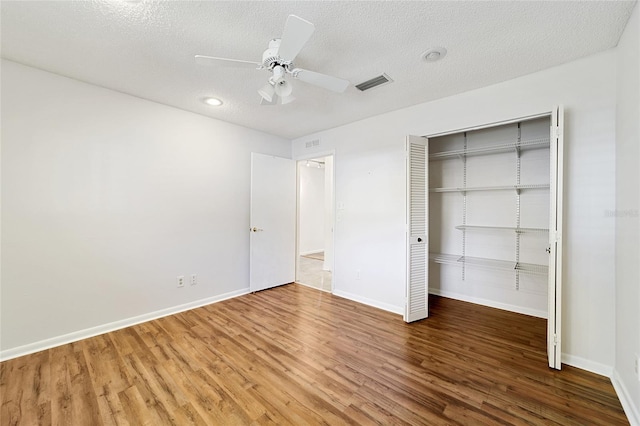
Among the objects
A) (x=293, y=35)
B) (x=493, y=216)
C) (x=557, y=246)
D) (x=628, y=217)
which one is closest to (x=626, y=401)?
(x=557, y=246)

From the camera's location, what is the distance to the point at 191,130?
341 cm

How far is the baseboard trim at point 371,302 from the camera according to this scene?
3.29m

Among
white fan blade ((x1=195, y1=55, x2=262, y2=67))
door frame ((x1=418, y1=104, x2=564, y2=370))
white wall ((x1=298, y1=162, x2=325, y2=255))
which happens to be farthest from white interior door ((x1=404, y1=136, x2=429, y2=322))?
white wall ((x1=298, y1=162, x2=325, y2=255))

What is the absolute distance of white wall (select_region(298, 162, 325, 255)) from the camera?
774cm

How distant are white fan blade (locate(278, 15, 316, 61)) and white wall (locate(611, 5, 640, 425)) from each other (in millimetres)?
1978

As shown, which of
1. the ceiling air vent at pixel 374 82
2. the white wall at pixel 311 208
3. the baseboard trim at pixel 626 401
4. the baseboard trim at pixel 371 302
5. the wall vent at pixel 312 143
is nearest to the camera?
the baseboard trim at pixel 626 401

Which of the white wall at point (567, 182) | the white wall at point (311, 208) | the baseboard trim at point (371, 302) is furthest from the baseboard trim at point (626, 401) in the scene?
the white wall at point (311, 208)

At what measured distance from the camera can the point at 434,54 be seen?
2.11 metres

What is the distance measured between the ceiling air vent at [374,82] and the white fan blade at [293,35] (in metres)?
1.10

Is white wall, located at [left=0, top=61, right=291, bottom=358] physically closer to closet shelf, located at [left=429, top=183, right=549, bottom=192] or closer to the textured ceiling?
the textured ceiling

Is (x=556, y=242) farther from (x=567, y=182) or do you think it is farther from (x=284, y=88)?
(x=284, y=88)

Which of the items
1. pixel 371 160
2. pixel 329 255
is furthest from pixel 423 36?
pixel 329 255

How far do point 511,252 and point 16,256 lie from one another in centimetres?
529

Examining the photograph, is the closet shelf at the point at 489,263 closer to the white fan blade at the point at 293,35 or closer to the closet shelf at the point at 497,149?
the closet shelf at the point at 497,149
